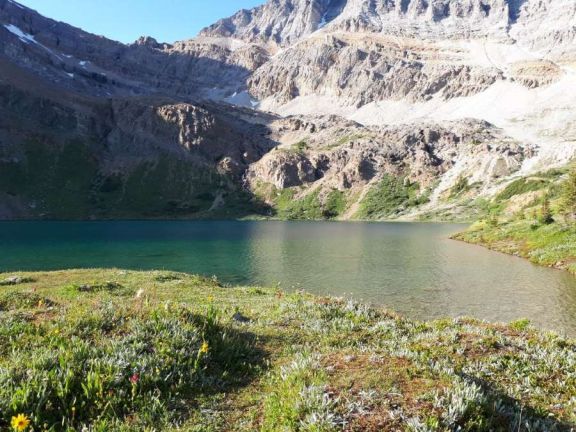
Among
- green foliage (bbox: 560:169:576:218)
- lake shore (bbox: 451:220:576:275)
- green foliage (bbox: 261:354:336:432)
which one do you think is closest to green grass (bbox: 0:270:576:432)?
green foliage (bbox: 261:354:336:432)

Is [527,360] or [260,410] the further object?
[527,360]

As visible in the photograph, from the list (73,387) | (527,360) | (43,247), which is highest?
(73,387)

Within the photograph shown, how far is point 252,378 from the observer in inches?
366

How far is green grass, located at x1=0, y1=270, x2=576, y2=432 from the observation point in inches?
268

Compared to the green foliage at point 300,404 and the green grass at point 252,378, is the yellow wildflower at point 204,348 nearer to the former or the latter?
the green grass at point 252,378

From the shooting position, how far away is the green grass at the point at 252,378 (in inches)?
268

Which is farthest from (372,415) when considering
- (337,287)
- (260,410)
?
(337,287)

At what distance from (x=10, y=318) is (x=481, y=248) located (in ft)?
302

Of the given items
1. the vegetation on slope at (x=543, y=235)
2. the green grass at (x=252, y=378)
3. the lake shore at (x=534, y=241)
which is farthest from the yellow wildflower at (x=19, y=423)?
the vegetation on slope at (x=543, y=235)

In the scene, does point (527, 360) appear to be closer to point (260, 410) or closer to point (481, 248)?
point (260, 410)

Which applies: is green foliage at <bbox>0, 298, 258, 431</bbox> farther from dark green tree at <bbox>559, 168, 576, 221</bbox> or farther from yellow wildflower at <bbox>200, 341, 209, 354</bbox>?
dark green tree at <bbox>559, 168, 576, 221</bbox>

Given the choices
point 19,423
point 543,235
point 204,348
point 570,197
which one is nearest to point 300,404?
point 204,348

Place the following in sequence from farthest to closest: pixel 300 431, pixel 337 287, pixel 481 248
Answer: pixel 481 248
pixel 337 287
pixel 300 431

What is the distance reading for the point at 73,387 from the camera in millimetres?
7508
